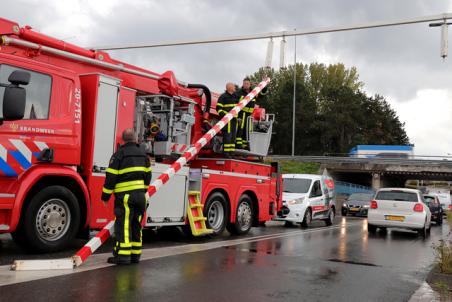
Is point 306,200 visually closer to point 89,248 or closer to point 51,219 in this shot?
point 51,219

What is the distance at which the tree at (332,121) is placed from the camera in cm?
7006

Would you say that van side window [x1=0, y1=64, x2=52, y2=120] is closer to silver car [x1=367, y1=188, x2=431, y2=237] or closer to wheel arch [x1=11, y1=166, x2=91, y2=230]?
wheel arch [x1=11, y1=166, x2=91, y2=230]

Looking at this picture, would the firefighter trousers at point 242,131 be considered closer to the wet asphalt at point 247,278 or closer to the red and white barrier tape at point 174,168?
the red and white barrier tape at point 174,168

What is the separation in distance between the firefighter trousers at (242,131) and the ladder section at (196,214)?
1846 millimetres

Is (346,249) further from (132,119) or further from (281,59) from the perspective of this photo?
(281,59)

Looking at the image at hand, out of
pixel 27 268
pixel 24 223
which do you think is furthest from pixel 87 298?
pixel 24 223

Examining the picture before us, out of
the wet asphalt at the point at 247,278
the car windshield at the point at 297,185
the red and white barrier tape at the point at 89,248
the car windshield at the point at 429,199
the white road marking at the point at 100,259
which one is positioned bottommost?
the wet asphalt at the point at 247,278

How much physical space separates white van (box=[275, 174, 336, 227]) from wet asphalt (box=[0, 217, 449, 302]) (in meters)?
5.91

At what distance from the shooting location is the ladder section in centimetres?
979

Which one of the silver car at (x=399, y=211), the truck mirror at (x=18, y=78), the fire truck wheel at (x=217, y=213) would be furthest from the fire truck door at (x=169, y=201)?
the silver car at (x=399, y=211)

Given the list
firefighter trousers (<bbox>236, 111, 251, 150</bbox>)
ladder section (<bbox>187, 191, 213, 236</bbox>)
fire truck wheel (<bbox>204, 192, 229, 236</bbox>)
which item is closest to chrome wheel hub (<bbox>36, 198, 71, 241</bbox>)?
ladder section (<bbox>187, 191, 213, 236</bbox>)

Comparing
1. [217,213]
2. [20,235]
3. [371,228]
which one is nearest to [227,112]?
[217,213]

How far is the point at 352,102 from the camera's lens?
2751 inches

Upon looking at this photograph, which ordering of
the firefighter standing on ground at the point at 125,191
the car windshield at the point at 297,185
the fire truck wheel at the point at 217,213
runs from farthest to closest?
the car windshield at the point at 297,185 → the fire truck wheel at the point at 217,213 → the firefighter standing on ground at the point at 125,191
